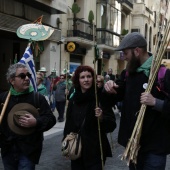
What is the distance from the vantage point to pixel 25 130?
11.1 feet

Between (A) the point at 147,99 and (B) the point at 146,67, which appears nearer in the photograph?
(A) the point at 147,99

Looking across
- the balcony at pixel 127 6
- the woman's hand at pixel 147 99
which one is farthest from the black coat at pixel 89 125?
the balcony at pixel 127 6

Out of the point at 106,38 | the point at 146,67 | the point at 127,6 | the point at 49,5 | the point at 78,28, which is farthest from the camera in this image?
the point at 127,6

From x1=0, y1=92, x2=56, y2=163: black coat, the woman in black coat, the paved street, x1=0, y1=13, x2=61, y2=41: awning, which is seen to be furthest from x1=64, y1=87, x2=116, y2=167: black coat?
x1=0, y1=13, x2=61, y2=41: awning

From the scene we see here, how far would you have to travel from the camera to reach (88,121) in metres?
3.59

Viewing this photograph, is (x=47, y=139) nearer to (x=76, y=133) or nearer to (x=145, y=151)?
(x=76, y=133)

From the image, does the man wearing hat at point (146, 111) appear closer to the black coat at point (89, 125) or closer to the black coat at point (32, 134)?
the black coat at point (89, 125)

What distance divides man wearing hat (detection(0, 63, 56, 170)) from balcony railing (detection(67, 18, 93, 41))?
17537mm

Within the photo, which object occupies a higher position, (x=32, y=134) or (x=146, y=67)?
(x=146, y=67)

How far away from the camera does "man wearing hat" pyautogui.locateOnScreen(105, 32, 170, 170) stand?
2969 mm

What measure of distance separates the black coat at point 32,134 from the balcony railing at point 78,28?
57.6 ft

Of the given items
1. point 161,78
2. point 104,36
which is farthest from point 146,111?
point 104,36

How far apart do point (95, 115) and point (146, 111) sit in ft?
1.96

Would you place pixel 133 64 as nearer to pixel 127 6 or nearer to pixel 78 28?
pixel 78 28
